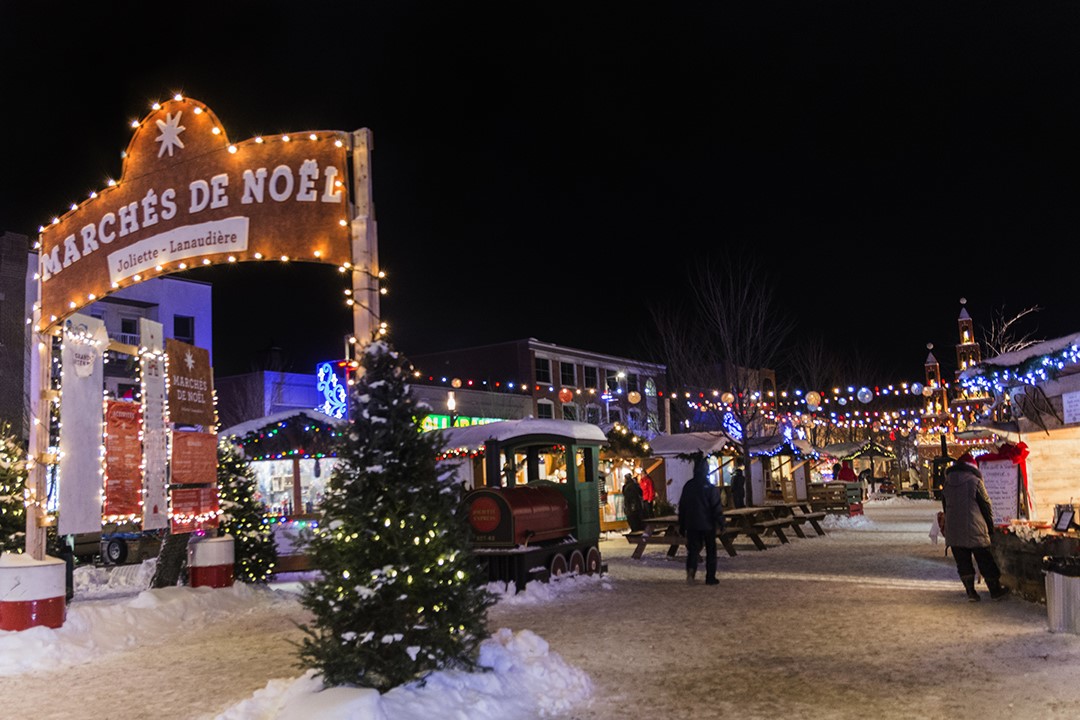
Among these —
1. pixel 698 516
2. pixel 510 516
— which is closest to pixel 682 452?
pixel 698 516

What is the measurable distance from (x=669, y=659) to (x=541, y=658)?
4.28ft

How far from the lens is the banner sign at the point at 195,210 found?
762cm

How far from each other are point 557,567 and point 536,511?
93 cm

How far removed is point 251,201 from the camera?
796 cm

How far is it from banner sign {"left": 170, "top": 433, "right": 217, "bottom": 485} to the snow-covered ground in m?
1.44

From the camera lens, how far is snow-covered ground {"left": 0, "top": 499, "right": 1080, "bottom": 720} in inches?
227

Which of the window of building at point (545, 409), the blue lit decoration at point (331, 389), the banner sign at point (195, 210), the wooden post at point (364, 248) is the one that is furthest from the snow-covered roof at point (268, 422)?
the window of building at point (545, 409)

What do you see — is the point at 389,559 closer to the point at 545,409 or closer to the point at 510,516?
the point at 510,516

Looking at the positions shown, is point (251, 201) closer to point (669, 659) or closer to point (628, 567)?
point (669, 659)

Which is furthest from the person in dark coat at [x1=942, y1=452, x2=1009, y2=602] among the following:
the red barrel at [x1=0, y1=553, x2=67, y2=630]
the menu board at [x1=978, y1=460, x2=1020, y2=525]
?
the red barrel at [x1=0, y1=553, x2=67, y2=630]

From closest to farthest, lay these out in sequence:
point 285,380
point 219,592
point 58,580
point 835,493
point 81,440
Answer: point 58,580
point 81,440
point 219,592
point 835,493
point 285,380

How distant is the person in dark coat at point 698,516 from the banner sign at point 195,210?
7141 millimetres

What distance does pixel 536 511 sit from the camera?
12500 millimetres

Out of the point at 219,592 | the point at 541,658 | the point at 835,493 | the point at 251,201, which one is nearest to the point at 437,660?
the point at 541,658
